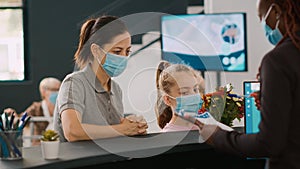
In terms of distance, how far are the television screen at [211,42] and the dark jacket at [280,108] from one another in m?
3.54

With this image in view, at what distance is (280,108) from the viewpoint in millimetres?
1521

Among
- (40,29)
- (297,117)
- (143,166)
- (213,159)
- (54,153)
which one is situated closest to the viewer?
(297,117)

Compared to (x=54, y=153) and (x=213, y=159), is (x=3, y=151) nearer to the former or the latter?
(x=54, y=153)

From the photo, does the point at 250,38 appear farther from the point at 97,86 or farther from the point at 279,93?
the point at 279,93

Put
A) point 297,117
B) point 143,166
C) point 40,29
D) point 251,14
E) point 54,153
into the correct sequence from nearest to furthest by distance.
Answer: point 297,117 < point 54,153 < point 143,166 < point 251,14 < point 40,29

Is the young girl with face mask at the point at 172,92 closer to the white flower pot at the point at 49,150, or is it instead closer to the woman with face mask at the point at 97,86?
the woman with face mask at the point at 97,86

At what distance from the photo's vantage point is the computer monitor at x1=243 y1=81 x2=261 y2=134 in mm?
2057

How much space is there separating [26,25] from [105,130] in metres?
4.29

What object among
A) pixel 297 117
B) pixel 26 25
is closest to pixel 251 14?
pixel 26 25

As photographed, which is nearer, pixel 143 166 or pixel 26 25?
pixel 143 166

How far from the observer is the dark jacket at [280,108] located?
1.52 metres

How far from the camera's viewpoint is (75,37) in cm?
630

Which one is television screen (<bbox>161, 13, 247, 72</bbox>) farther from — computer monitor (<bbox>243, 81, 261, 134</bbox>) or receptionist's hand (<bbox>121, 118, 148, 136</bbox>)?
computer monitor (<bbox>243, 81, 261, 134</bbox>)

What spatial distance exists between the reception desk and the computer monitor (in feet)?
0.65
